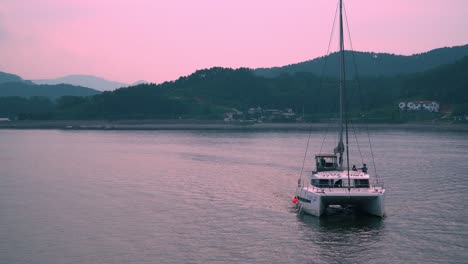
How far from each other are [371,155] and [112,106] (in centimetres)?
12036

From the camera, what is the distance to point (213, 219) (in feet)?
94.6

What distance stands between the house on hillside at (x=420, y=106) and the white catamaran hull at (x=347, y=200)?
12096 cm

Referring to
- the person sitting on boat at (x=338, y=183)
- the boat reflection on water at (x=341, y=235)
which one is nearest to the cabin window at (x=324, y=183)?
the person sitting on boat at (x=338, y=183)

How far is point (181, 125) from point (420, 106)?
62821mm

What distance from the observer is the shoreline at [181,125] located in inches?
5000

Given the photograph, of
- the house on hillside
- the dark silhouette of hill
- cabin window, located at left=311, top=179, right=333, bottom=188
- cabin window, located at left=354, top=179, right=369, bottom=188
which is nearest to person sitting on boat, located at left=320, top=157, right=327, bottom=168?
cabin window, located at left=311, top=179, right=333, bottom=188

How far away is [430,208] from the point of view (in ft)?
101

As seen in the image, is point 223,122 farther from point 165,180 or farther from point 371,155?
point 165,180

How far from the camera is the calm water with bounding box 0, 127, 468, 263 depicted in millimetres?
23016

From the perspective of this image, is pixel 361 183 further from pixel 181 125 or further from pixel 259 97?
pixel 259 97

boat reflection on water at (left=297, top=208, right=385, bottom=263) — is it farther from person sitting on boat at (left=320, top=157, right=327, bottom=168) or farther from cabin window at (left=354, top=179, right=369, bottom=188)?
person sitting on boat at (left=320, top=157, right=327, bottom=168)

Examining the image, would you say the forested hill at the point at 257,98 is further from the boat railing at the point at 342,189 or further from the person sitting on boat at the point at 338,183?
the boat railing at the point at 342,189

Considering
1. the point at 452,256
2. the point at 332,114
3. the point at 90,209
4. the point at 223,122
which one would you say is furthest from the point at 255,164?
Result: the point at 332,114

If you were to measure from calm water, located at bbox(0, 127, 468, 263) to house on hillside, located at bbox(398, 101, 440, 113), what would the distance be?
94.8m
